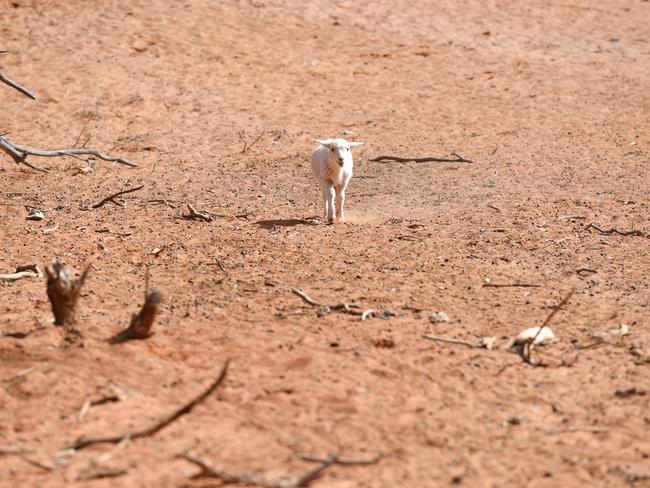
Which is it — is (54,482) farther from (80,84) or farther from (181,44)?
(181,44)

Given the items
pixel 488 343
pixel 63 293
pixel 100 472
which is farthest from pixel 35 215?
pixel 100 472

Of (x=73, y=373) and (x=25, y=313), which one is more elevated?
(x=73, y=373)

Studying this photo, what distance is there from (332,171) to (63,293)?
4.79 m

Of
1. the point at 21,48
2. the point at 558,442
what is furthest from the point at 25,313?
the point at 21,48

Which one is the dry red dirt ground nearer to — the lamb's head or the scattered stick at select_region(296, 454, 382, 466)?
the scattered stick at select_region(296, 454, 382, 466)

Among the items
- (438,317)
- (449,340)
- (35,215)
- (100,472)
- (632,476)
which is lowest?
(35,215)

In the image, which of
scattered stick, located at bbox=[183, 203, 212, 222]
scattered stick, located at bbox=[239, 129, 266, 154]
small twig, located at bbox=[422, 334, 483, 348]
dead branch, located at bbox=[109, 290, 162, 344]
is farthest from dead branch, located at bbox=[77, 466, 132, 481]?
scattered stick, located at bbox=[239, 129, 266, 154]

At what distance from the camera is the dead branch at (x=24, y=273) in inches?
346

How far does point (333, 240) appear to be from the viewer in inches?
392

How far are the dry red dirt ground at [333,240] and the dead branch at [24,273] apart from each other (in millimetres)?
118

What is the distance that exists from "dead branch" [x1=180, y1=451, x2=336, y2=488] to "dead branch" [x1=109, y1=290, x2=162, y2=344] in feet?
5.78

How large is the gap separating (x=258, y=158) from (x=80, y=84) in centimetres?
457

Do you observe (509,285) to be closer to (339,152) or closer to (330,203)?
(330,203)

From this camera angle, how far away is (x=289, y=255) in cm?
942
